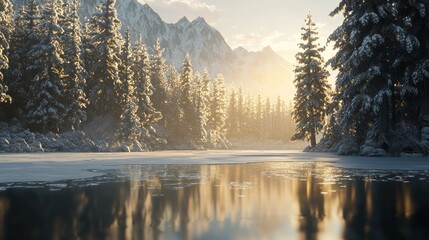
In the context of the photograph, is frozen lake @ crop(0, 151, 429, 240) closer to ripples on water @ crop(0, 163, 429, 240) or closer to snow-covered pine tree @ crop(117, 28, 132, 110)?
ripples on water @ crop(0, 163, 429, 240)

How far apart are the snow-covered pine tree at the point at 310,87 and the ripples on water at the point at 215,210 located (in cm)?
3140

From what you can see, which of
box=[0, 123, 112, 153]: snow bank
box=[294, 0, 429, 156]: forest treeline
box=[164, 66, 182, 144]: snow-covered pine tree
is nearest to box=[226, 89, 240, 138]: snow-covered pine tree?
box=[164, 66, 182, 144]: snow-covered pine tree

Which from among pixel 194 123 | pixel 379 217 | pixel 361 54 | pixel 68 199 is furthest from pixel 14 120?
pixel 379 217

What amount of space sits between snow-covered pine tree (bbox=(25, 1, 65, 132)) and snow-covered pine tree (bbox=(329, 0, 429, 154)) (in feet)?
105

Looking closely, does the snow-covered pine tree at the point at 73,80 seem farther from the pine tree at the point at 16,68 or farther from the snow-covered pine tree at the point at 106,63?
the pine tree at the point at 16,68

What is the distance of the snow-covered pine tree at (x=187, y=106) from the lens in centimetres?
6888

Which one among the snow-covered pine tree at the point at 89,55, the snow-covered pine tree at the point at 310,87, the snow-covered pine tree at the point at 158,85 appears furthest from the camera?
the snow-covered pine tree at the point at 158,85

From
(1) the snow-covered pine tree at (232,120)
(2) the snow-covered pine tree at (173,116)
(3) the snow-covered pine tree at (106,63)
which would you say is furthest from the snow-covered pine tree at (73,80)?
(1) the snow-covered pine tree at (232,120)

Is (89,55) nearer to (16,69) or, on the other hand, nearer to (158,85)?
(16,69)

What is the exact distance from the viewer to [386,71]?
74.0ft

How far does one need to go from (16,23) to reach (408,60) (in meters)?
46.2

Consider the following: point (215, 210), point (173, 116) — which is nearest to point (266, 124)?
point (173, 116)

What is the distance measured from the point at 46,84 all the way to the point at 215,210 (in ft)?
134

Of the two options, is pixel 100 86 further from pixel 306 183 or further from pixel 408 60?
pixel 306 183
